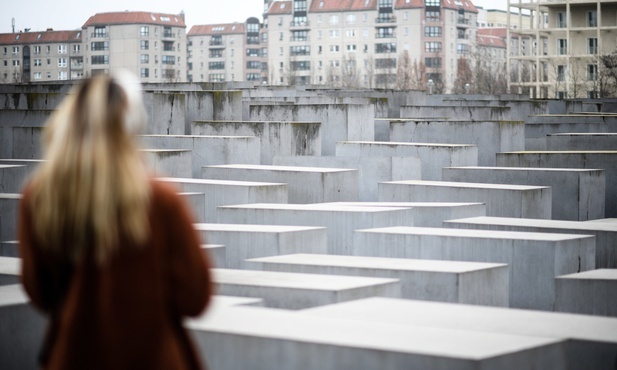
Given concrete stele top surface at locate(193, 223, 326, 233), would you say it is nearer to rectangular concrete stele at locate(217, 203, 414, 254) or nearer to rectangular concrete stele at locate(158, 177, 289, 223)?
rectangular concrete stele at locate(217, 203, 414, 254)

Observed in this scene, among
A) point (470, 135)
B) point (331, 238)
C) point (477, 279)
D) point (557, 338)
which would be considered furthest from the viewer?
point (470, 135)

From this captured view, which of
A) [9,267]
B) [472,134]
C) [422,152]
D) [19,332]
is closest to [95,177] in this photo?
[19,332]

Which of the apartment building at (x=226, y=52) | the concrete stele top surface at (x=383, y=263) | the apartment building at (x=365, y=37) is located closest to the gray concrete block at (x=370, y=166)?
the concrete stele top surface at (x=383, y=263)

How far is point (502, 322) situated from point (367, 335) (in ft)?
3.73

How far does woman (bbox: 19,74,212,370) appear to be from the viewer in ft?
10.8

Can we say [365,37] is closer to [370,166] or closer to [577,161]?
[577,161]

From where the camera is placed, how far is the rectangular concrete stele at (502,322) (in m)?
5.79

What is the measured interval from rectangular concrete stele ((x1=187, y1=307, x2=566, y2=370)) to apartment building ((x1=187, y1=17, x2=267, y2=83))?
168352mm

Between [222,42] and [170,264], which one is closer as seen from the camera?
[170,264]

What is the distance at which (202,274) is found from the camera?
346cm

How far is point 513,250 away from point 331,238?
2.13 meters

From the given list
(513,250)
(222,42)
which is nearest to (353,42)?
→ (222,42)

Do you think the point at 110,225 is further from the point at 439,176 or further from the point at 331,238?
the point at 439,176

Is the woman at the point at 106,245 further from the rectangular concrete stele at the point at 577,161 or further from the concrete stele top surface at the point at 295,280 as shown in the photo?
the rectangular concrete stele at the point at 577,161
